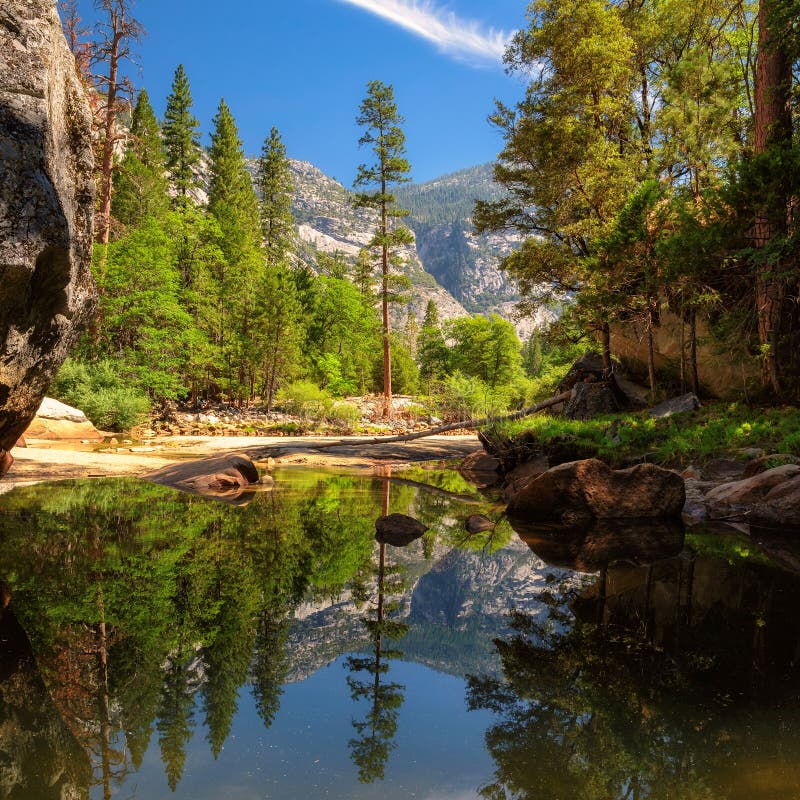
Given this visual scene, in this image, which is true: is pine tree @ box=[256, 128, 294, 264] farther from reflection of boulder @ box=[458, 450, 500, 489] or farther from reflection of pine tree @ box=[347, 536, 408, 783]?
reflection of pine tree @ box=[347, 536, 408, 783]

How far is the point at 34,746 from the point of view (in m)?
2.22

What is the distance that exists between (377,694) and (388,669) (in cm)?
30

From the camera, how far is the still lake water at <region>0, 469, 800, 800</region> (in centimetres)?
220

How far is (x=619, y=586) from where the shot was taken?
15.7ft

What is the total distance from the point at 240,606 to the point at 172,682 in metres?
1.17

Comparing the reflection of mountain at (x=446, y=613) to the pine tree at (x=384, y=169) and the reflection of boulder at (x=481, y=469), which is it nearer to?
the reflection of boulder at (x=481, y=469)

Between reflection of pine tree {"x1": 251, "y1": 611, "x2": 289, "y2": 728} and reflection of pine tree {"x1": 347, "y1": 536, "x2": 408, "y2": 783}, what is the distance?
1.31ft

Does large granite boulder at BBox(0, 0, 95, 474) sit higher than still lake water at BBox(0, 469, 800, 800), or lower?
higher

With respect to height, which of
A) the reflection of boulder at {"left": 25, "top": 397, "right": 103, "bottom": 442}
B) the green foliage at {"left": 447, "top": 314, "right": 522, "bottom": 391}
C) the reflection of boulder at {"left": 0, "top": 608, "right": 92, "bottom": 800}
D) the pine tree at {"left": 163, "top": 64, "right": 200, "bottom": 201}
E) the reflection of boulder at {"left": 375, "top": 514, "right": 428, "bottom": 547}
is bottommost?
the reflection of boulder at {"left": 375, "top": 514, "right": 428, "bottom": 547}

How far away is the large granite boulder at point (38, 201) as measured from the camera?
3.71 m

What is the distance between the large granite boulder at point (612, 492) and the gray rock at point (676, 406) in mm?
5293

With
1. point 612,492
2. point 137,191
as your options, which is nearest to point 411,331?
point 137,191

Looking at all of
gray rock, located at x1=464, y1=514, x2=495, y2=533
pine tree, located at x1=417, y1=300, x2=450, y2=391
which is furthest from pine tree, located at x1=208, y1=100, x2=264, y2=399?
gray rock, located at x1=464, y1=514, x2=495, y2=533

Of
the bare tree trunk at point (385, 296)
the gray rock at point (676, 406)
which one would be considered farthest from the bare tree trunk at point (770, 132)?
the bare tree trunk at point (385, 296)
